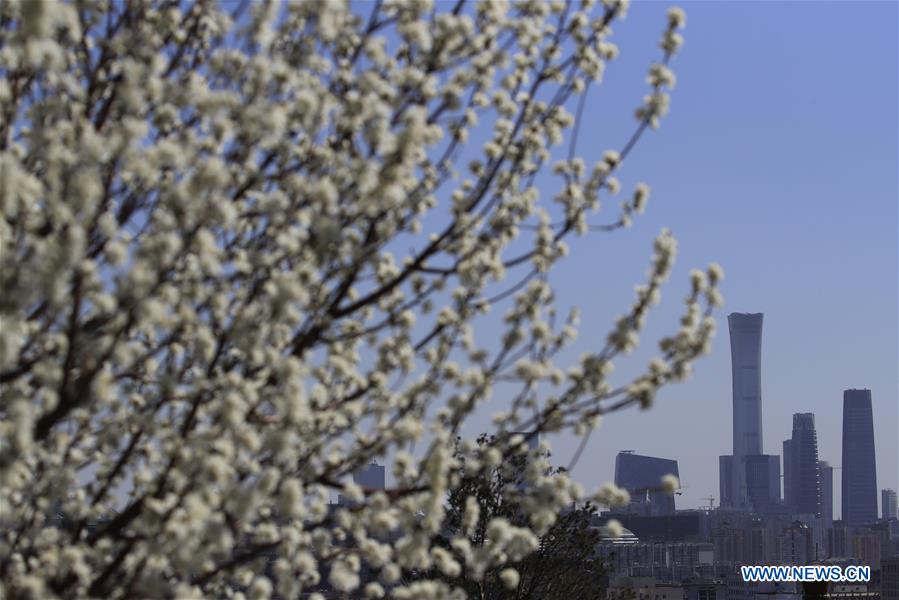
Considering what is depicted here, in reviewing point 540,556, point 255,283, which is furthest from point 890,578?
point 255,283

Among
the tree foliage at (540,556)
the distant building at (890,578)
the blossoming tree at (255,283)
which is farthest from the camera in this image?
the distant building at (890,578)

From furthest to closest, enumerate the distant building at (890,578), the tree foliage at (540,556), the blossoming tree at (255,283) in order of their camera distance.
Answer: the distant building at (890,578), the tree foliage at (540,556), the blossoming tree at (255,283)

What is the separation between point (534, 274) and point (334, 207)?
5.59 feet

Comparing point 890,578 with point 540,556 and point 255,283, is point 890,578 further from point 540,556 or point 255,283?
point 255,283

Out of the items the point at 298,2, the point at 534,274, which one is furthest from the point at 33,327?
the point at 534,274

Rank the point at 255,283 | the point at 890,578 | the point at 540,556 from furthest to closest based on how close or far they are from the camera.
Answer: the point at 890,578 → the point at 540,556 → the point at 255,283

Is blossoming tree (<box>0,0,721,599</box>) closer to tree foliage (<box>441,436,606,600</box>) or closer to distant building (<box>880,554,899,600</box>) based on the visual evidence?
tree foliage (<box>441,436,606,600</box>)

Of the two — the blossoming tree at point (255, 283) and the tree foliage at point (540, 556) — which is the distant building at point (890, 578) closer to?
the tree foliage at point (540, 556)

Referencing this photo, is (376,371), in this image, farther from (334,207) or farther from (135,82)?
(135,82)

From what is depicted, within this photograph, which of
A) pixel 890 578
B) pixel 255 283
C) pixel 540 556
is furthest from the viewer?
pixel 890 578

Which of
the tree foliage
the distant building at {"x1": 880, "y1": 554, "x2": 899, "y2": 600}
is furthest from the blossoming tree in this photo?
the distant building at {"x1": 880, "y1": 554, "x2": 899, "y2": 600}

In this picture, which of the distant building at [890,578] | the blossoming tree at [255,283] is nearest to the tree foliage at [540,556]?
the blossoming tree at [255,283]

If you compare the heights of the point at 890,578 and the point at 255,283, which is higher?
the point at 890,578

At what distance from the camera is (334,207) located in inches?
210
